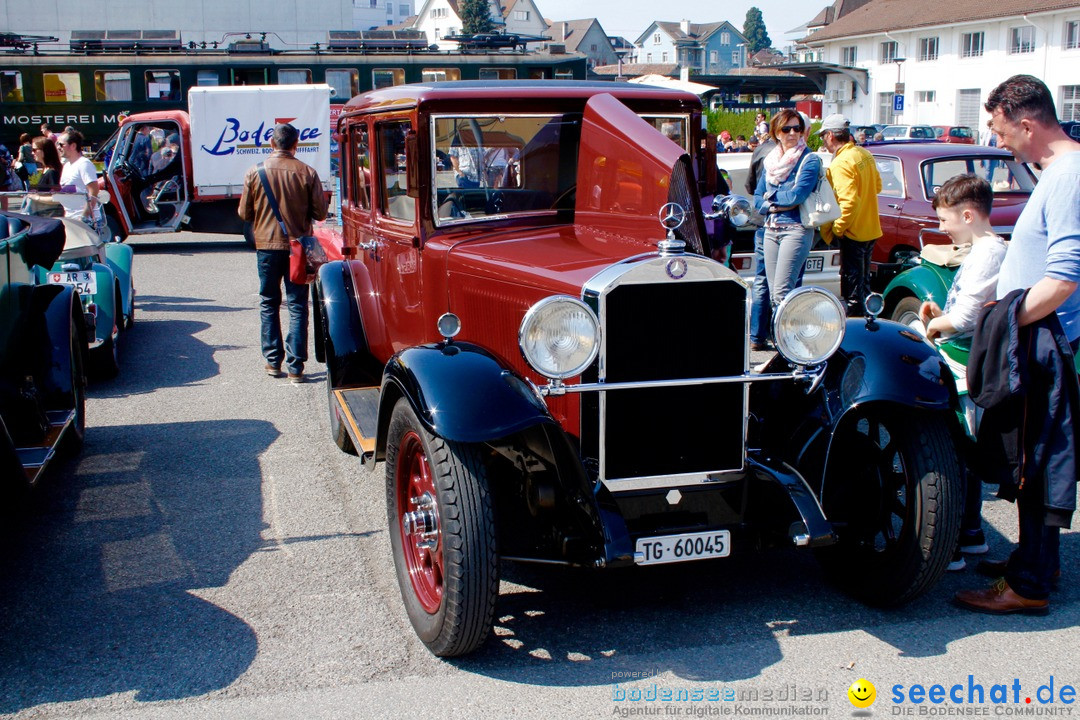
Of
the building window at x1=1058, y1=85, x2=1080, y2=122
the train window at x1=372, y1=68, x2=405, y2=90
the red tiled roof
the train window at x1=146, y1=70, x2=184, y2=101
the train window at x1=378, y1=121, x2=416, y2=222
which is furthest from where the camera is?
the red tiled roof

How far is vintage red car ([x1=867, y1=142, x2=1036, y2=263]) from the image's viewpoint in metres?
8.64

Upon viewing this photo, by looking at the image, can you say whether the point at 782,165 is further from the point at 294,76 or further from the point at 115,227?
the point at 294,76

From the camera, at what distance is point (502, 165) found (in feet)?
14.6

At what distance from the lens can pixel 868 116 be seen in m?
47.8

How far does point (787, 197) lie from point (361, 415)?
367cm

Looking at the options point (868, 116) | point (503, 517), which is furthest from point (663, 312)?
point (868, 116)

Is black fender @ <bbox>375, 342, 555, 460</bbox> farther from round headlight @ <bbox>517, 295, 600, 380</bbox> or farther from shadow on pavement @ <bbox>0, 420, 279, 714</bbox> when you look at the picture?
shadow on pavement @ <bbox>0, 420, 279, 714</bbox>

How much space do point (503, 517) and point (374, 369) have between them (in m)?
2.07

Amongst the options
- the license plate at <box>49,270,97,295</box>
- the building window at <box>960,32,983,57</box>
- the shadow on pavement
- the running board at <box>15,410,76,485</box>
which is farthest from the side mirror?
the building window at <box>960,32,983,57</box>

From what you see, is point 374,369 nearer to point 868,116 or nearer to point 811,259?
point 811,259

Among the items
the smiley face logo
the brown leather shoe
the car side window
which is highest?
the car side window

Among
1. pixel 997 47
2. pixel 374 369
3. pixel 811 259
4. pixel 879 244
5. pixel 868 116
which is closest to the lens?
pixel 374 369

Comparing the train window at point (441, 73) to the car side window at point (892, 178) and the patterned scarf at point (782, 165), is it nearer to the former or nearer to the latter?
the car side window at point (892, 178)

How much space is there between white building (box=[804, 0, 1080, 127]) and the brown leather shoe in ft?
124
